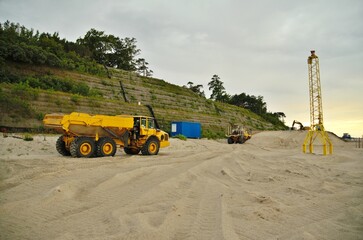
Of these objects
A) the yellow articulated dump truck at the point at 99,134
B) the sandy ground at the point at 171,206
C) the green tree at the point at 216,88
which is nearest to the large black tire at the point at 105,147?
the yellow articulated dump truck at the point at 99,134

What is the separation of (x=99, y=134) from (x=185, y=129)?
63.2 ft

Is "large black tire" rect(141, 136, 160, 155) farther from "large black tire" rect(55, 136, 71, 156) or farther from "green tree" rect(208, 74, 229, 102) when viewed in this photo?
"green tree" rect(208, 74, 229, 102)

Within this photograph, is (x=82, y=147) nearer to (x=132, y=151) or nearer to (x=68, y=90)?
(x=132, y=151)

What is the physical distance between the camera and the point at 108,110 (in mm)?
27781

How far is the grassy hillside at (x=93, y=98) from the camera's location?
2012 cm

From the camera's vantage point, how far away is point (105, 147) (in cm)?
1355

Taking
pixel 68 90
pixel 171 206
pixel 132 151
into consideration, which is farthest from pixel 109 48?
pixel 171 206

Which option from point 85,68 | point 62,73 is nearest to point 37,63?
point 62,73

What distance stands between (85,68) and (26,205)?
109 feet

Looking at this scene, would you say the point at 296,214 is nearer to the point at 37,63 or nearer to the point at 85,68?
the point at 37,63

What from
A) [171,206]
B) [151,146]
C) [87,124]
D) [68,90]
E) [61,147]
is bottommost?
[171,206]

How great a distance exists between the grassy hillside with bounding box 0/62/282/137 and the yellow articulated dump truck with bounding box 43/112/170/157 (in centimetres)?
771

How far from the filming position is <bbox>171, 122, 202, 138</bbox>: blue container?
106 feet

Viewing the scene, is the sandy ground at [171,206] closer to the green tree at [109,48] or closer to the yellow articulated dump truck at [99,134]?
the yellow articulated dump truck at [99,134]
